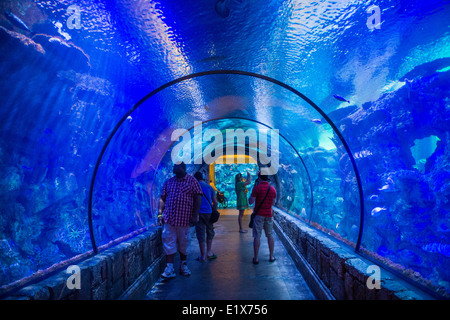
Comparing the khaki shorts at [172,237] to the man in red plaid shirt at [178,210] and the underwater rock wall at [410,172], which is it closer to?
the man in red plaid shirt at [178,210]

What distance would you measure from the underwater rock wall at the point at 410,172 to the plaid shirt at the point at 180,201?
40.7 feet

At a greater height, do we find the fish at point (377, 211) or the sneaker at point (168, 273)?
the sneaker at point (168, 273)

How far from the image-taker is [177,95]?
17.4ft

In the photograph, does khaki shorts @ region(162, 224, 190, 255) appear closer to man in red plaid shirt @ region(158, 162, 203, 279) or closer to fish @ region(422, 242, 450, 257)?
man in red plaid shirt @ region(158, 162, 203, 279)

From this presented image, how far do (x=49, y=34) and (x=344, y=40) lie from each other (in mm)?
4390

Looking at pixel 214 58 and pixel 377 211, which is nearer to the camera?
pixel 214 58

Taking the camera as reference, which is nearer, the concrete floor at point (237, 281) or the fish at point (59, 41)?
Result: the fish at point (59, 41)

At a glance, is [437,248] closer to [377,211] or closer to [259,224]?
[377,211]

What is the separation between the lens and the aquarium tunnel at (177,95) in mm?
3094

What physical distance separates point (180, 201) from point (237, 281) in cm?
192

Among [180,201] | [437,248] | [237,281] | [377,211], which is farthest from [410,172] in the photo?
[180,201]

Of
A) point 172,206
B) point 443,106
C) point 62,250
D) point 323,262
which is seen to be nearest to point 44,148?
point 62,250

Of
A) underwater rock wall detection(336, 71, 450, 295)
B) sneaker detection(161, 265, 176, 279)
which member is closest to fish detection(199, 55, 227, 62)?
sneaker detection(161, 265, 176, 279)

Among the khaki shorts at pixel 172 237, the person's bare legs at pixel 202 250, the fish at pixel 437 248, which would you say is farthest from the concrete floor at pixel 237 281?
the fish at pixel 437 248
